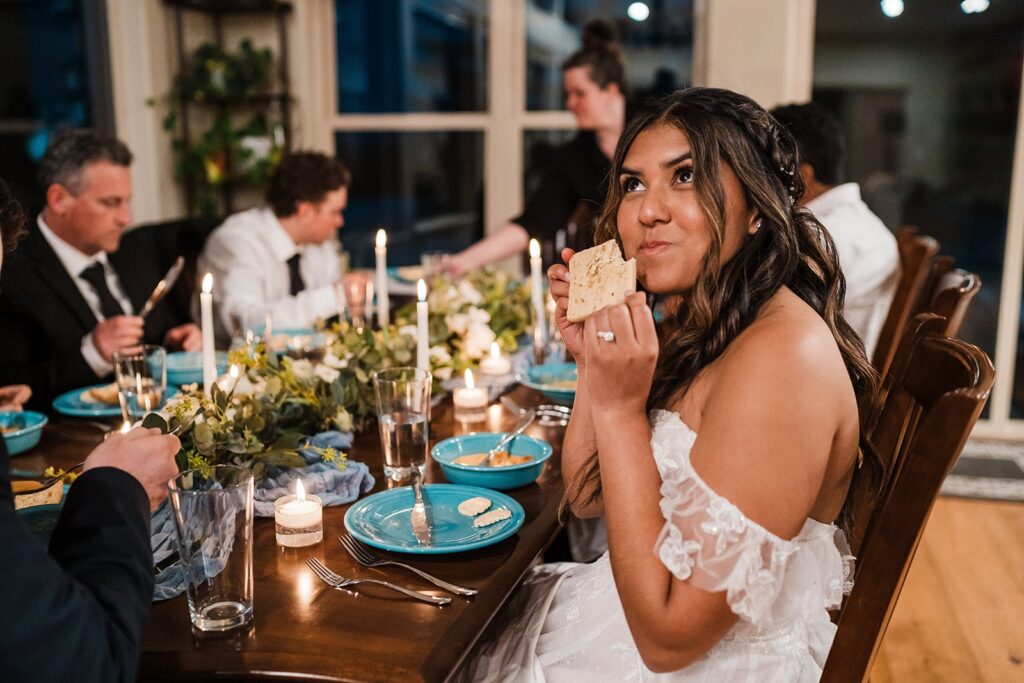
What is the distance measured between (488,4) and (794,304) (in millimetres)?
3836

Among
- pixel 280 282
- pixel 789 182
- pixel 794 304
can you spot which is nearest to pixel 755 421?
pixel 794 304

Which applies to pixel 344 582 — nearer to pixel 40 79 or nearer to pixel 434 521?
pixel 434 521

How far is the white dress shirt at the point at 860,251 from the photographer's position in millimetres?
2705

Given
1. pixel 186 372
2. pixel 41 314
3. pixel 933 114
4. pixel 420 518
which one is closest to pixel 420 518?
pixel 420 518

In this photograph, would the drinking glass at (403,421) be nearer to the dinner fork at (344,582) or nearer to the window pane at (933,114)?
the dinner fork at (344,582)

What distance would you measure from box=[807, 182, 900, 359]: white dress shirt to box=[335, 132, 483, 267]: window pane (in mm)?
Answer: 2400

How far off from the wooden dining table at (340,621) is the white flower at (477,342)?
0.86 meters

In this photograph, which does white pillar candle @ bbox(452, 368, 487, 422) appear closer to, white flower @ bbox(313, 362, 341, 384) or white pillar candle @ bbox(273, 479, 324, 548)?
white flower @ bbox(313, 362, 341, 384)

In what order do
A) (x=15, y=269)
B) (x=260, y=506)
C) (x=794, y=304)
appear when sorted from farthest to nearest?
(x=15, y=269) → (x=260, y=506) → (x=794, y=304)

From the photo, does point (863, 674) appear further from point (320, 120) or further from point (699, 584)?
point (320, 120)

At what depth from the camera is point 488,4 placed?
461 cm

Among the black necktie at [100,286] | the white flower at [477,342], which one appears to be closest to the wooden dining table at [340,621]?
the white flower at [477,342]

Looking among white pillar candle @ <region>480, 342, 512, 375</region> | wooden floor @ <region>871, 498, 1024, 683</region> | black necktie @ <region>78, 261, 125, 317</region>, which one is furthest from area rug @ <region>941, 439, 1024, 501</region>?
black necktie @ <region>78, 261, 125, 317</region>

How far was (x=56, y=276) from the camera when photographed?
268 cm
